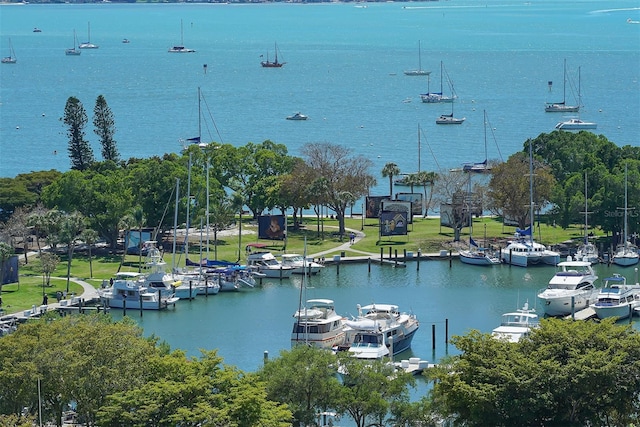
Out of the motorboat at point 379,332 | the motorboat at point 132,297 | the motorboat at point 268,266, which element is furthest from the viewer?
the motorboat at point 268,266

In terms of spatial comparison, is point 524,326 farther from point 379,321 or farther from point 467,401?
point 467,401

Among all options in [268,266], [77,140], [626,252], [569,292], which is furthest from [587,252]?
[77,140]

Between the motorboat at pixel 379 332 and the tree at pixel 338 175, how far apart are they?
2846 centimetres

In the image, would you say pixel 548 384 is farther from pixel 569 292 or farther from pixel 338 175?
pixel 338 175

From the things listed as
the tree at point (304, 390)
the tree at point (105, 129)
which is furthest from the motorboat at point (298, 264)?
the tree at point (304, 390)

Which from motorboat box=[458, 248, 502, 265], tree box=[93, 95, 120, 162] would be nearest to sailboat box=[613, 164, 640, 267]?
motorboat box=[458, 248, 502, 265]

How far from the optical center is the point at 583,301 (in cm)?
9425

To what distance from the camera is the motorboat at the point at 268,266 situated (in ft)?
346

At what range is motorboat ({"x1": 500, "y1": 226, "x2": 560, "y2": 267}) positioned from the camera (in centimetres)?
10875

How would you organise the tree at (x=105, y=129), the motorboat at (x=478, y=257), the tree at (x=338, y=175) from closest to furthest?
the motorboat at (x=478, y=257) → the tree at (x=338, y=175) → the tree at (x=105, y=129)

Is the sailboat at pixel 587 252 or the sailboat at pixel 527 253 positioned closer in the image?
the sailboat at pixel 587 252

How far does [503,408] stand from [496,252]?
5164cm

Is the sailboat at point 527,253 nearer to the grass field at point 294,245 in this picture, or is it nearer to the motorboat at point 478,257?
the motorboat at point 478,257

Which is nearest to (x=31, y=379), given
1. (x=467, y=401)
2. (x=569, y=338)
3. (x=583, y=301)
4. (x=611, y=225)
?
(x=467, y=401)
